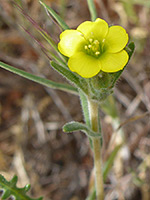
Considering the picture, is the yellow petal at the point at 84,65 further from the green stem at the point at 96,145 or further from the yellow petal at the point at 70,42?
the green stem at the point at 96,145

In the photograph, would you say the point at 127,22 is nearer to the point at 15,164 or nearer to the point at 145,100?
the point at 145,100

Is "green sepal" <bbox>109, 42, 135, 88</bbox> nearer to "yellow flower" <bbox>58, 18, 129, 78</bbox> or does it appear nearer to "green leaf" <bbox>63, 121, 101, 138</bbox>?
"yellow flower" <bbox>58, 18, 129, 78</bbox>

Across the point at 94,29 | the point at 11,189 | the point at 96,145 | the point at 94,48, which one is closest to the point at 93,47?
the point at 94,48

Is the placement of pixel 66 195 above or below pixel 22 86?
below

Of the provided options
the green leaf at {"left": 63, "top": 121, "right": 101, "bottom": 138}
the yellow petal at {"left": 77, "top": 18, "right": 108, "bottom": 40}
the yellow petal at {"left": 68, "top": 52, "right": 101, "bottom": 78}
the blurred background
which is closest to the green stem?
the green leaf at {"left": 63, "top": 121, "right": 101, "bottom": 138}

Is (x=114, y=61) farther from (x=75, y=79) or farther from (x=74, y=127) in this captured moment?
(x=74, y=127)

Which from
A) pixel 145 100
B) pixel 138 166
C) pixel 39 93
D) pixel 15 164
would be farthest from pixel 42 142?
pixel 145 100

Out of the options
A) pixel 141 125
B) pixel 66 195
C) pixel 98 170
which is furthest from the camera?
pixel 141 125
